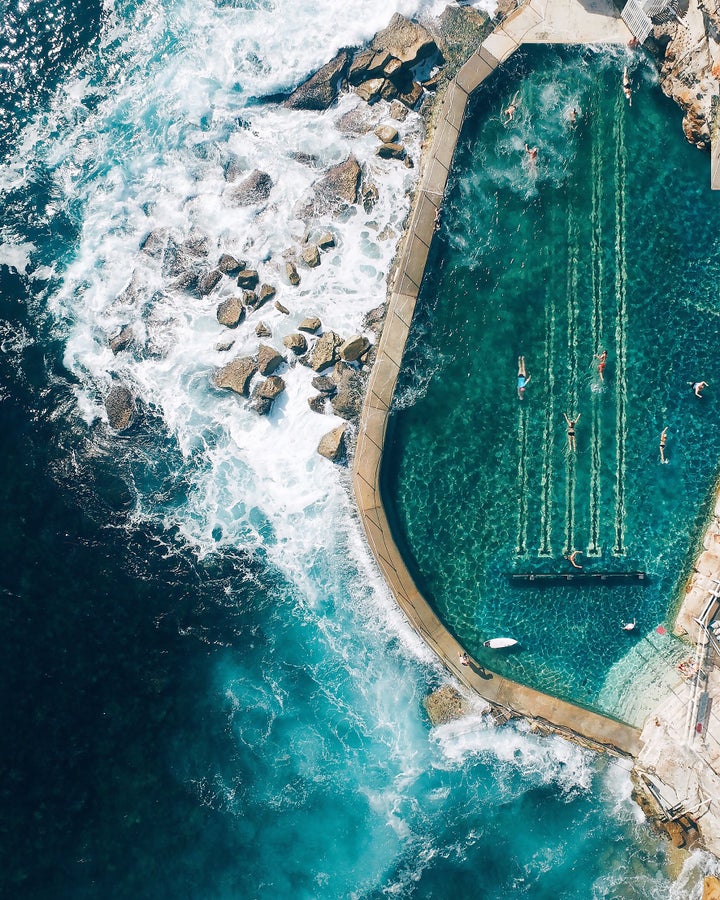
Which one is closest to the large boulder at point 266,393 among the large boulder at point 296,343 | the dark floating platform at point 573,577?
the large boulder at point 296,343

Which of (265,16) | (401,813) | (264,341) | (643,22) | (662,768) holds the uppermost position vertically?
(265,16)

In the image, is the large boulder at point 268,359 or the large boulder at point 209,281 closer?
the large boulder at point 268,359

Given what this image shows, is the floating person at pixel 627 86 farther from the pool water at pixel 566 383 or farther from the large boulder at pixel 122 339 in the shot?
the large boulder at pixel 122 339

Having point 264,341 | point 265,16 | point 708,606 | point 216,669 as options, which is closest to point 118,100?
point 265,16

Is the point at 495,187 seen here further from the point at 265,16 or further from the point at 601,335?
the point at 265,16

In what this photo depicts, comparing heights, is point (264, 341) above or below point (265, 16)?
below

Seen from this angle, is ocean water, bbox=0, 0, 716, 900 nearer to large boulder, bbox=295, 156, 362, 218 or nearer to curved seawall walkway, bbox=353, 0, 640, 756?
large boulder, bbox=295, 156, 362, 218
